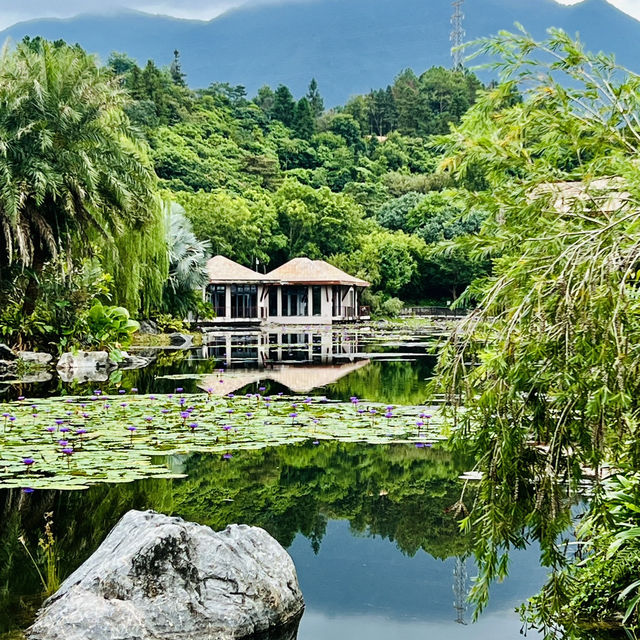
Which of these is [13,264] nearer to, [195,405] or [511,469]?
[195,405]

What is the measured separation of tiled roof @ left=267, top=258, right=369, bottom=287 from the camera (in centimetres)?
4382

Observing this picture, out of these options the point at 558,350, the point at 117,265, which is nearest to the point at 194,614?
the point at 558,350

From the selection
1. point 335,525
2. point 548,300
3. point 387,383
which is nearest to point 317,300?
point 387,383

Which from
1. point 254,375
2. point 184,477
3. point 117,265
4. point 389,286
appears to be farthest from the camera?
point 389,286

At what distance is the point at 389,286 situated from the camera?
50375 mm

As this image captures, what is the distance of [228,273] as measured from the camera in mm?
42781

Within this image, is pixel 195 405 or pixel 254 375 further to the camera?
pixel 254 375

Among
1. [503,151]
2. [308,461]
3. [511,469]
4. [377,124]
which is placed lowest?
[308,461]

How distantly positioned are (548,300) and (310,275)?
40674 millimetres

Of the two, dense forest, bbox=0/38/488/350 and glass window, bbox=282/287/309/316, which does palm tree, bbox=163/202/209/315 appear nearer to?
dense forest, bbox=0/38/488/350

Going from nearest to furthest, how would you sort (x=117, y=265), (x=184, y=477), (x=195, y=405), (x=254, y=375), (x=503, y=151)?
1. (x=503, y=151)
2. (x=184, y=477)
3. (x=195, y=405)
4. (x=254, y=375)
5. (x=117, y=265)

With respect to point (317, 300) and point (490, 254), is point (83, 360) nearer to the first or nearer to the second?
point (490, 254)

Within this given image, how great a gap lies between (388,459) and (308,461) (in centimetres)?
77

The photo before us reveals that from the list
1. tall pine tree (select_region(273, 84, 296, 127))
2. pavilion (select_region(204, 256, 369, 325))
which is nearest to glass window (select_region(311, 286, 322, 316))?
pavilion (select_region(204, 256, 369, 325))
